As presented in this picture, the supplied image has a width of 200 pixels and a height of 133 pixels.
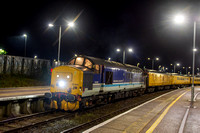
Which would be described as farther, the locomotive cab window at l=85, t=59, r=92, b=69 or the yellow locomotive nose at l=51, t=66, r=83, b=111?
the locomotive cab window at l=85, t=59, r=92, b=69

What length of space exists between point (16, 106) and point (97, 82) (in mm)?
5601

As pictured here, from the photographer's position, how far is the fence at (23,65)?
2275cm

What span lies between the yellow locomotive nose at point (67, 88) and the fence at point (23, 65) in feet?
33.6

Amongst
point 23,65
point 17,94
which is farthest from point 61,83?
point 23,65

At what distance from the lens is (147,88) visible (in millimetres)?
27359

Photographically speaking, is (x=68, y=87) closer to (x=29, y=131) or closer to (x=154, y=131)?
(x=29, y=131)

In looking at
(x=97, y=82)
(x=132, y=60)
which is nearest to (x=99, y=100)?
(x=97, y=82)

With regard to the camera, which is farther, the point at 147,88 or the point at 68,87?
the point at 147,88

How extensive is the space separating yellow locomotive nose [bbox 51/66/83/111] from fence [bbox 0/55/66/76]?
33.6 ft

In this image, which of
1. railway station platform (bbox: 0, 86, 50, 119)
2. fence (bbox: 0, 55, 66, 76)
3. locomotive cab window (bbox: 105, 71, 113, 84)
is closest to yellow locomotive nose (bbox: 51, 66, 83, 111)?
railway station platform (bbox: 0, 86, 50, 119)

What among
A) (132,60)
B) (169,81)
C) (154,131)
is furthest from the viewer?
(132,60)

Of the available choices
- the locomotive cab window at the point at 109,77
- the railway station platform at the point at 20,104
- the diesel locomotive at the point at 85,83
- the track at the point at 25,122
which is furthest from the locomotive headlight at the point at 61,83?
the locomotive cab window at the point at 109,77

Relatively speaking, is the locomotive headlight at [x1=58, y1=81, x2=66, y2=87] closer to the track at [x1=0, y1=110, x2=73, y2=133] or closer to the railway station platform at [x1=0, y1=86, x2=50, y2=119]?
the track at [x1=0, y1=110, x2=73, y2=133]

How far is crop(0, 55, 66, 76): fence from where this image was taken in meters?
22.8
